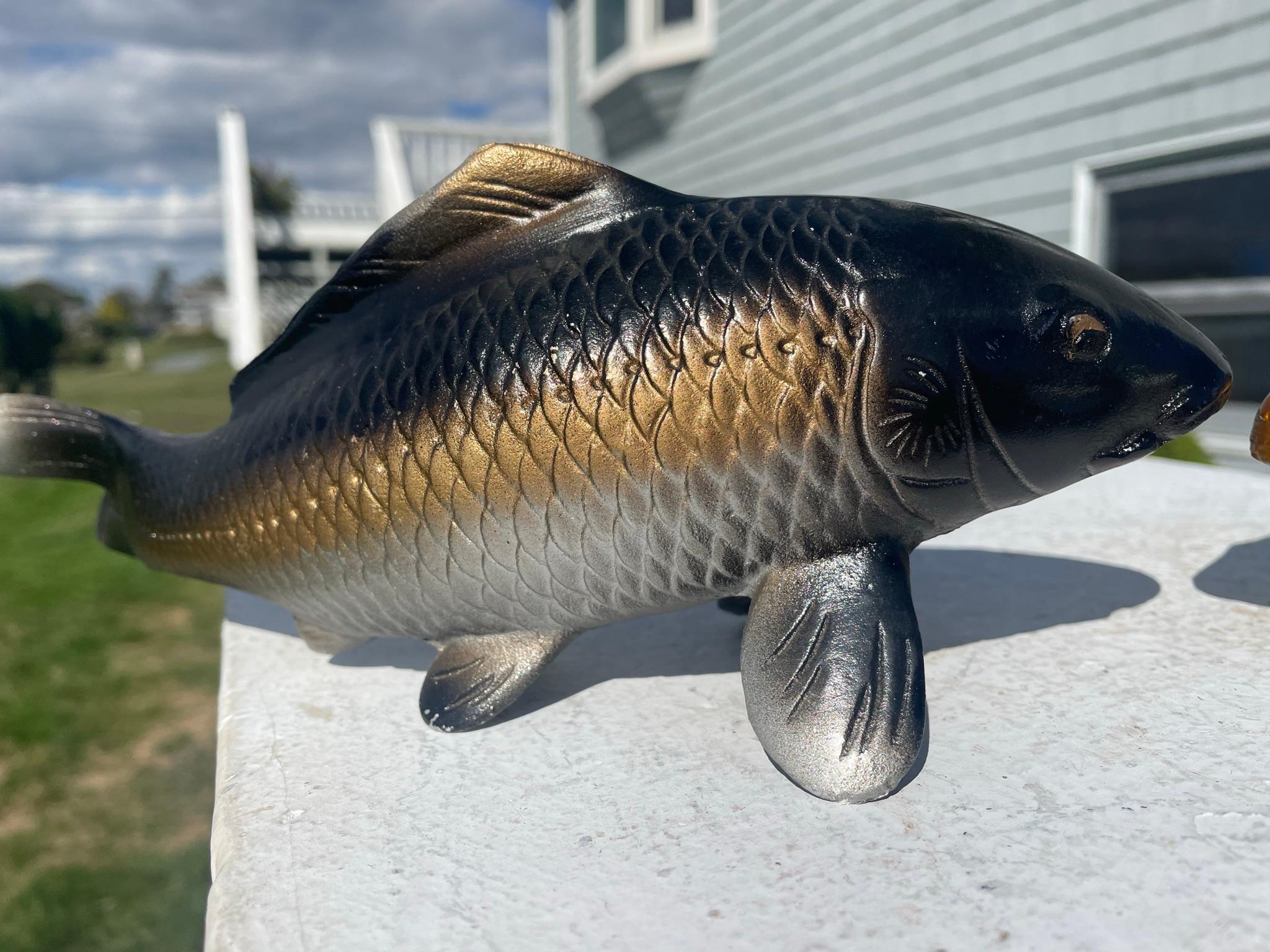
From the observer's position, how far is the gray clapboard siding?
447cm

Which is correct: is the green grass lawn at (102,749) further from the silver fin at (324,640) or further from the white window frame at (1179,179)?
the white window frame at (1179,179)

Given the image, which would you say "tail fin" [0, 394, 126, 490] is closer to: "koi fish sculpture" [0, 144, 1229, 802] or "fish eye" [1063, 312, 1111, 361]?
"koi fish sculpture" [0, 144, 1229, 802]

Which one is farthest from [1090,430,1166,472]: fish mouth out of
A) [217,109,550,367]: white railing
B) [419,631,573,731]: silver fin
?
[217,109,550,367]: white railing

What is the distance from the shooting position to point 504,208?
1.80 m

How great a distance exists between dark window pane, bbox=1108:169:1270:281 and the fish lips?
11.5 ft

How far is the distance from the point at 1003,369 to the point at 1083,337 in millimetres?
162

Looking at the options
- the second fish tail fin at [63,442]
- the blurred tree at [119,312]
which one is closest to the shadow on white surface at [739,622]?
the second fish tail fin at [63,442]

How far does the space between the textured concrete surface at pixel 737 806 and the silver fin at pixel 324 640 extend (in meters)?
0.10

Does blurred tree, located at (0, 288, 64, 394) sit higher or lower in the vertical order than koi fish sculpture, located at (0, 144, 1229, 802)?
higher

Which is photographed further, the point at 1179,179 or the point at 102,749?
the point at 1179,179

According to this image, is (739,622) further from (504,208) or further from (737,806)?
(504,208)

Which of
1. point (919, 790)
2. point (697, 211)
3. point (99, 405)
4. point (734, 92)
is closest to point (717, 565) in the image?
point (919, 790)

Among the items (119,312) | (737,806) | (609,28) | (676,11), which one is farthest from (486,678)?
(119,312)

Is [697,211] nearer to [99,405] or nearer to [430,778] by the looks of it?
[430,778]
